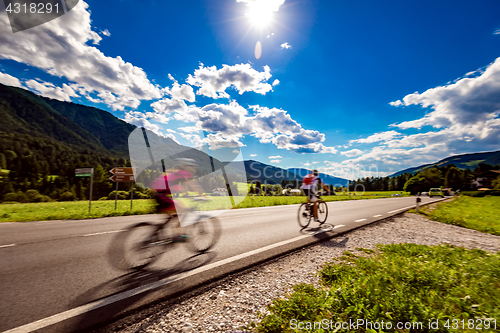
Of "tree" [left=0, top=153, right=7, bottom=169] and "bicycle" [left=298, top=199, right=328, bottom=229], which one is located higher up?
"tree" [left=0, top=153, right=7, bottom=169]

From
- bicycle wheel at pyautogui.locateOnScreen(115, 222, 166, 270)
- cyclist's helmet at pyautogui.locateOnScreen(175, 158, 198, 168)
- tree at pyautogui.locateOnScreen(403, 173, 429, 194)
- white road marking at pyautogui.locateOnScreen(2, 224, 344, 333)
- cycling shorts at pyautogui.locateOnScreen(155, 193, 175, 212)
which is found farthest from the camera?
tree at pyautogui.locateOnScreen(403, 173, 429, 194)

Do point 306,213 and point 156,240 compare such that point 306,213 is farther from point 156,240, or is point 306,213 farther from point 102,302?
point 102,302

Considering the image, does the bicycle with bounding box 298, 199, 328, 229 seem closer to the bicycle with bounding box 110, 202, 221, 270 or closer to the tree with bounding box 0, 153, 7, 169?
the bicycle with bounding box 110, 202, 221, 270

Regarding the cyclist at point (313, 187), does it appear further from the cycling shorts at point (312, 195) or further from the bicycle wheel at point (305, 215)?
the bicycle wheel at point (305, 215)

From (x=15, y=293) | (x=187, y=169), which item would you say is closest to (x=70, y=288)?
(x=15, y=293)

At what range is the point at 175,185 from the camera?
4.36m

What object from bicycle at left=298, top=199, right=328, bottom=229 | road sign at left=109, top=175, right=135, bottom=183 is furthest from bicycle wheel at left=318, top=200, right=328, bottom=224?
road sign at left=109, top=175, right=135, bottom=183

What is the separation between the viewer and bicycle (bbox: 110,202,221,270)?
14.1ft

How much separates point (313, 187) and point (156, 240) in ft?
20.0

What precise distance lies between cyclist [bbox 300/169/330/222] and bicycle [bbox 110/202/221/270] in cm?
454

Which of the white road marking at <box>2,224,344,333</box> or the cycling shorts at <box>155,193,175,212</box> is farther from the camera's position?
the cycling shorts at <box>155,193,175,212</box>

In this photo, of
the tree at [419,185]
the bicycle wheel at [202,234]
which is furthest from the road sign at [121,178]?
the tree at [419,185]

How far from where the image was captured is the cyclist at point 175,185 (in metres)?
4.28

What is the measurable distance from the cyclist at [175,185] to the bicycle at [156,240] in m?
0.23
